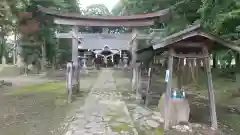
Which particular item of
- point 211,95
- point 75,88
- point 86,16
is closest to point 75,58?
point 75,88

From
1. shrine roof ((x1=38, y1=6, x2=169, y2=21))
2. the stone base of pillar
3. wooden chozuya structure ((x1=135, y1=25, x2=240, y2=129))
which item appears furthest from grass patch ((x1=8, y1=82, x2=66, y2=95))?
wooden chozuya structure ((x1=135, y1=25, x2=240, y2=129))

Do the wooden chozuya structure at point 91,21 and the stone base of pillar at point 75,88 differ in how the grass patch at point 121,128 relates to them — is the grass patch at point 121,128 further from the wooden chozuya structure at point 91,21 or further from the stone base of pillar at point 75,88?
the wooden chozuya structure at point 91,21

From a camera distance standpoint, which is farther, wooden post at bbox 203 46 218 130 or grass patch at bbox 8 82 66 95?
grass patch at bbox 8 82 66 95

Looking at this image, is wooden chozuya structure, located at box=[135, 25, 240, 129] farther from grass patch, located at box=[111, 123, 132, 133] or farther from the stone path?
the stone path

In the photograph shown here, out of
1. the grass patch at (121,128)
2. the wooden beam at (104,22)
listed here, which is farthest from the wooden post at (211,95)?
the wooden beam at (104,22)

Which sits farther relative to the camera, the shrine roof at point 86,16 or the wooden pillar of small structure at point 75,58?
the wooden pillar of small structure at point 75,58

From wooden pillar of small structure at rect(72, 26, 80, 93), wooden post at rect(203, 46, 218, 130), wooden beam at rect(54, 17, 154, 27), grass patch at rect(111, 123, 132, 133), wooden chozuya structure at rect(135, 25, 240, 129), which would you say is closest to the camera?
grass patch at rect(111, 123, 132, 133)

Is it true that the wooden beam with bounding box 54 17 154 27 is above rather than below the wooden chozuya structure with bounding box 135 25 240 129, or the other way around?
above

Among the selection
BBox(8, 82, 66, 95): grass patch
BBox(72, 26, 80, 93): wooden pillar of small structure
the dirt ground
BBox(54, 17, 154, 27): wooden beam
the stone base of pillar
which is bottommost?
the dirt ground

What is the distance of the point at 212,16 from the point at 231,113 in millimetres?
4698

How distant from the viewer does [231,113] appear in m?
11.0

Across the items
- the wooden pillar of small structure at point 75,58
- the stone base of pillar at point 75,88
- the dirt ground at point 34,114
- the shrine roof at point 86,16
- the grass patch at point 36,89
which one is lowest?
the dirt ground at point 34,114

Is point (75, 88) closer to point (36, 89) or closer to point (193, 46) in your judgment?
point (36, 89)

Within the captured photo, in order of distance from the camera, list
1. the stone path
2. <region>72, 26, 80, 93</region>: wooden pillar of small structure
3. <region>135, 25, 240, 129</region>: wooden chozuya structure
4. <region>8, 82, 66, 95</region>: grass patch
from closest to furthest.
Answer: the stone path < <region>135, 25, 240, 129</region>: wooden chozuya structure < <region>72, 26, 80, 93</region>: wooden pillar of small structure < <region>8, 82, 66, 95</region>: grass patch
